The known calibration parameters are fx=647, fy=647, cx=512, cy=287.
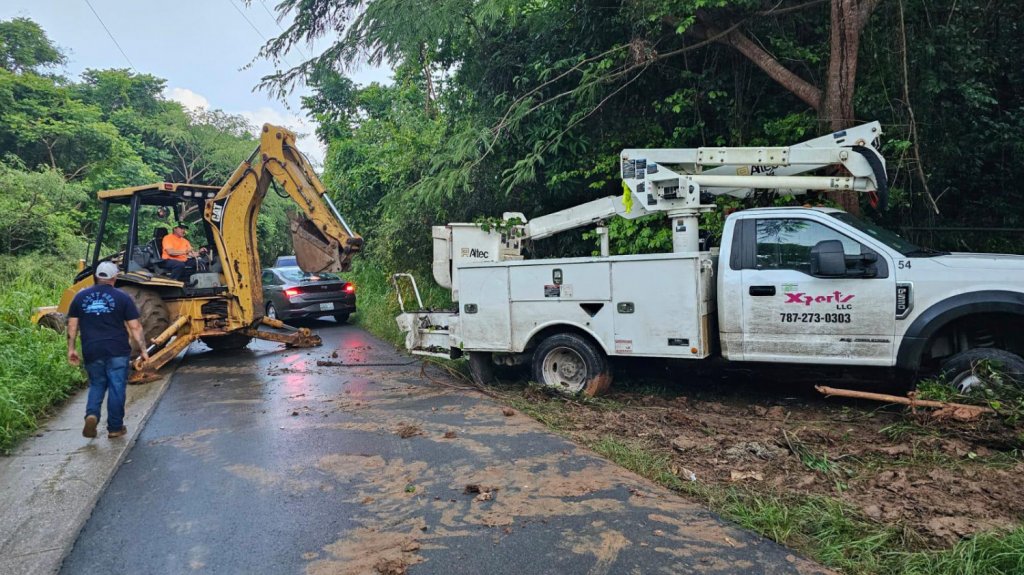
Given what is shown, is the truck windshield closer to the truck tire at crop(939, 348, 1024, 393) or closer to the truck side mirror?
the truck side mirror

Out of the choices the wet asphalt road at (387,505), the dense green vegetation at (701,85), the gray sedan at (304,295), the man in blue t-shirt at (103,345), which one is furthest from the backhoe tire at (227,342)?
the man in blue t-shirt at (103,345)

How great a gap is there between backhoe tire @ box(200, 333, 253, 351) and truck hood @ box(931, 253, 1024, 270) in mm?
10661

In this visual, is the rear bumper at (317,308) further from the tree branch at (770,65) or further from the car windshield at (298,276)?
the tree branch at (770,65)

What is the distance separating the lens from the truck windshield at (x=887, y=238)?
5863 mm

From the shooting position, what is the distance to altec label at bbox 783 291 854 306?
5844 millimetres

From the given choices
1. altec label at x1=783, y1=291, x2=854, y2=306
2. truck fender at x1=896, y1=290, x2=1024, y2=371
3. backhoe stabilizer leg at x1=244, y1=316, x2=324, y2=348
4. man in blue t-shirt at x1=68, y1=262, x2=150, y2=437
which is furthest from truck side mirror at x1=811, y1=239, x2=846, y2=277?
backhoe stabilizer leg at x1=244, y1=316, x2=324, y2=348

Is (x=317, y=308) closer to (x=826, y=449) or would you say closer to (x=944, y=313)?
(x=826, y=449)

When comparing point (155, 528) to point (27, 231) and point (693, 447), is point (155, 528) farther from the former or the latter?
point (27, 231)

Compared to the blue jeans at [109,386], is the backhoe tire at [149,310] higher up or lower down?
higher up

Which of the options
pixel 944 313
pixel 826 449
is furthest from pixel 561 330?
pixel 944 313

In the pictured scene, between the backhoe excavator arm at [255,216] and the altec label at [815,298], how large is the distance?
653 centimetres

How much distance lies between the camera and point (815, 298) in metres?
Answer: 5.96

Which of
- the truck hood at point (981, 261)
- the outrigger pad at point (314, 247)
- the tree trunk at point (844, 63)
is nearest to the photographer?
the truck hood at point (981, 261)

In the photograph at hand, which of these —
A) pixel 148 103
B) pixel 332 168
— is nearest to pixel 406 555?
pixel 332 168
